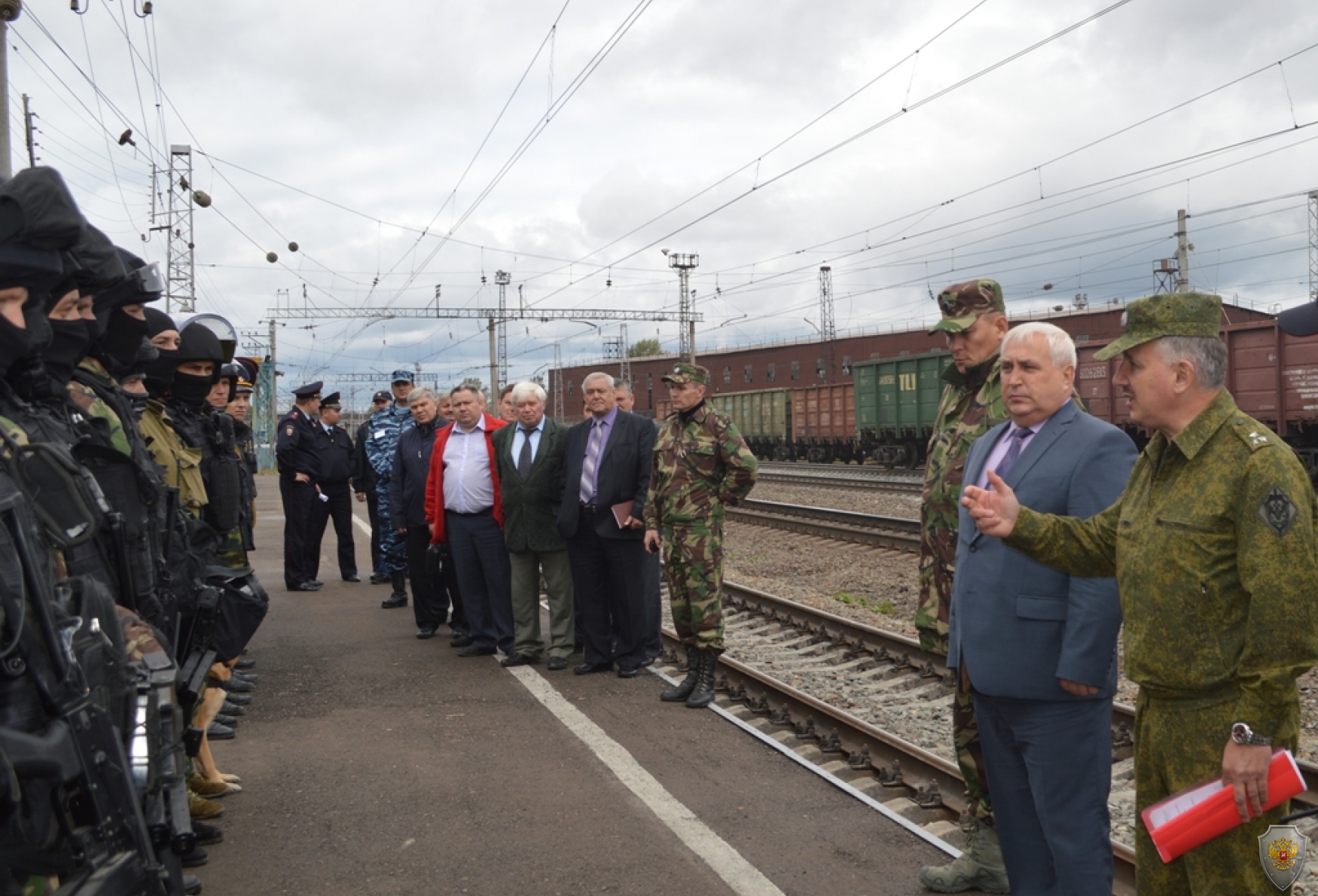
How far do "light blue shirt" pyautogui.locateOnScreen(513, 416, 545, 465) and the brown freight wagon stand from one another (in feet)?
39.8

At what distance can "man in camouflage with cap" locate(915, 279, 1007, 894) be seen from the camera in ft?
13.2

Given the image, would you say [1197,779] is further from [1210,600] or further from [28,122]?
[28,122]

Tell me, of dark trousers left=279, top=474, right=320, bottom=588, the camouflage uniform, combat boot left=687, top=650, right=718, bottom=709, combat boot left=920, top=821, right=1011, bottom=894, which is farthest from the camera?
dark trousers left=279, top=474, right=320, bottom=588

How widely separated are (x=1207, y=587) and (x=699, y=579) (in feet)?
13.6

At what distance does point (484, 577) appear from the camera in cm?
836

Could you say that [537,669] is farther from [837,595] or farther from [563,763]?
[837,595]

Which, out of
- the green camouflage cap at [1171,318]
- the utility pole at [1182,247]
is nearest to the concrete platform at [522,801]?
the green camouflage cap at [1171,318]

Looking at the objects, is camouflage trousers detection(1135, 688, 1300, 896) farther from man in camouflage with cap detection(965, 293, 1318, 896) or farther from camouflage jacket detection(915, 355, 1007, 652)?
camouflage jacket detection(915, 355, 1007, 652)

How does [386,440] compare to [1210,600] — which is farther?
[386,440]

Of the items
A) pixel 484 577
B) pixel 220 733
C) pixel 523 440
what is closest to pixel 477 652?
pixel 484 577

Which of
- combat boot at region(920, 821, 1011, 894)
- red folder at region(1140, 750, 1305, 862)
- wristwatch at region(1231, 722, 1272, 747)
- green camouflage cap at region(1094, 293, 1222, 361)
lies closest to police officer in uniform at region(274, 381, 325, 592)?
combat boot at region(920, 821, 1011, 894)

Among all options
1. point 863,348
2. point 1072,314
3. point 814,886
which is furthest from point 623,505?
point 863,348

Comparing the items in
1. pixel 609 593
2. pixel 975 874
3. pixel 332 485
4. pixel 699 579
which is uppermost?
pixel 332 485

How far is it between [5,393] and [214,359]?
2.68m
